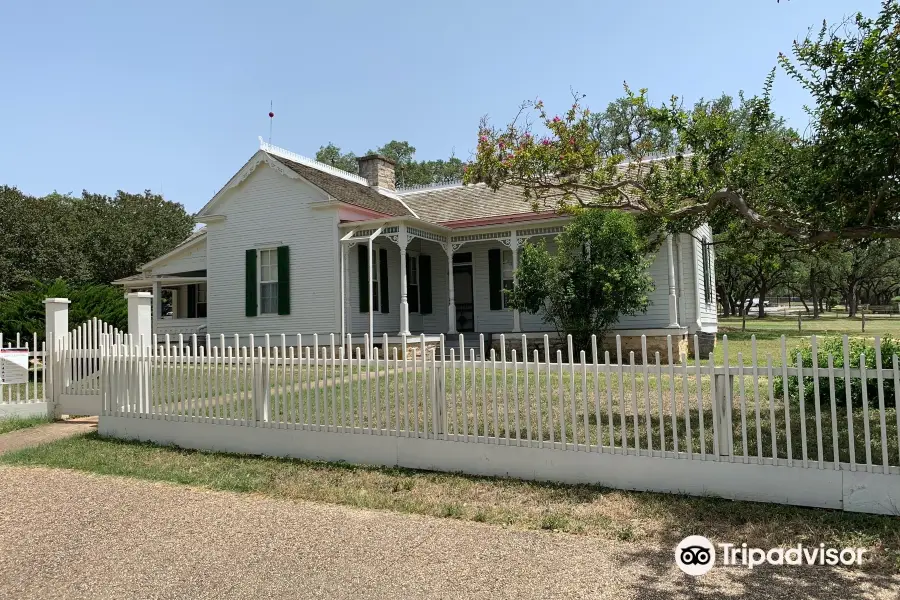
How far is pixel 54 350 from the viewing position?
9820 mm

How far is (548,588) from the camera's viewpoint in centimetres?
371

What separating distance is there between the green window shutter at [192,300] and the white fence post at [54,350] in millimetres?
13572

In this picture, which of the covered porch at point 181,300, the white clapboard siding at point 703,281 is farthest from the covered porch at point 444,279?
the covered porch at point 181,300

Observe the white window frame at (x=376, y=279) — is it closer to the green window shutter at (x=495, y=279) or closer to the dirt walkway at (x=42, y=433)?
the green window shutter at (x=495, y=279)

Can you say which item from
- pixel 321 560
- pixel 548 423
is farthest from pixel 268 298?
pixel 321 560

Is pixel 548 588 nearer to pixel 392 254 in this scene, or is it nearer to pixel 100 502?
pixel 100 502

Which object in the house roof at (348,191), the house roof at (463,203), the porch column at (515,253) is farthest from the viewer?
the house roof at (463,203)

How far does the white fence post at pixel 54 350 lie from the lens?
9797 millimetres

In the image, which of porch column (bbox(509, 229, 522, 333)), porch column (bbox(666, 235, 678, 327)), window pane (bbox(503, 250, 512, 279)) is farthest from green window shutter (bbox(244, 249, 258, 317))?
porch column (bbox(666, 235, 678, 327))

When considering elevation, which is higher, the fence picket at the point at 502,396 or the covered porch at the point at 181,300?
the covered porch at the point at 181,300

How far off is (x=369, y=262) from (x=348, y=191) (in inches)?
131

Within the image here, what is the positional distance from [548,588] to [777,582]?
4.52 feet

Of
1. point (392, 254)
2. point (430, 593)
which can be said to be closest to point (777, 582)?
point (430, 593)

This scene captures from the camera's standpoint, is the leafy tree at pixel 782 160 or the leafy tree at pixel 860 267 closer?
the leafy tree at pixel 782 160
